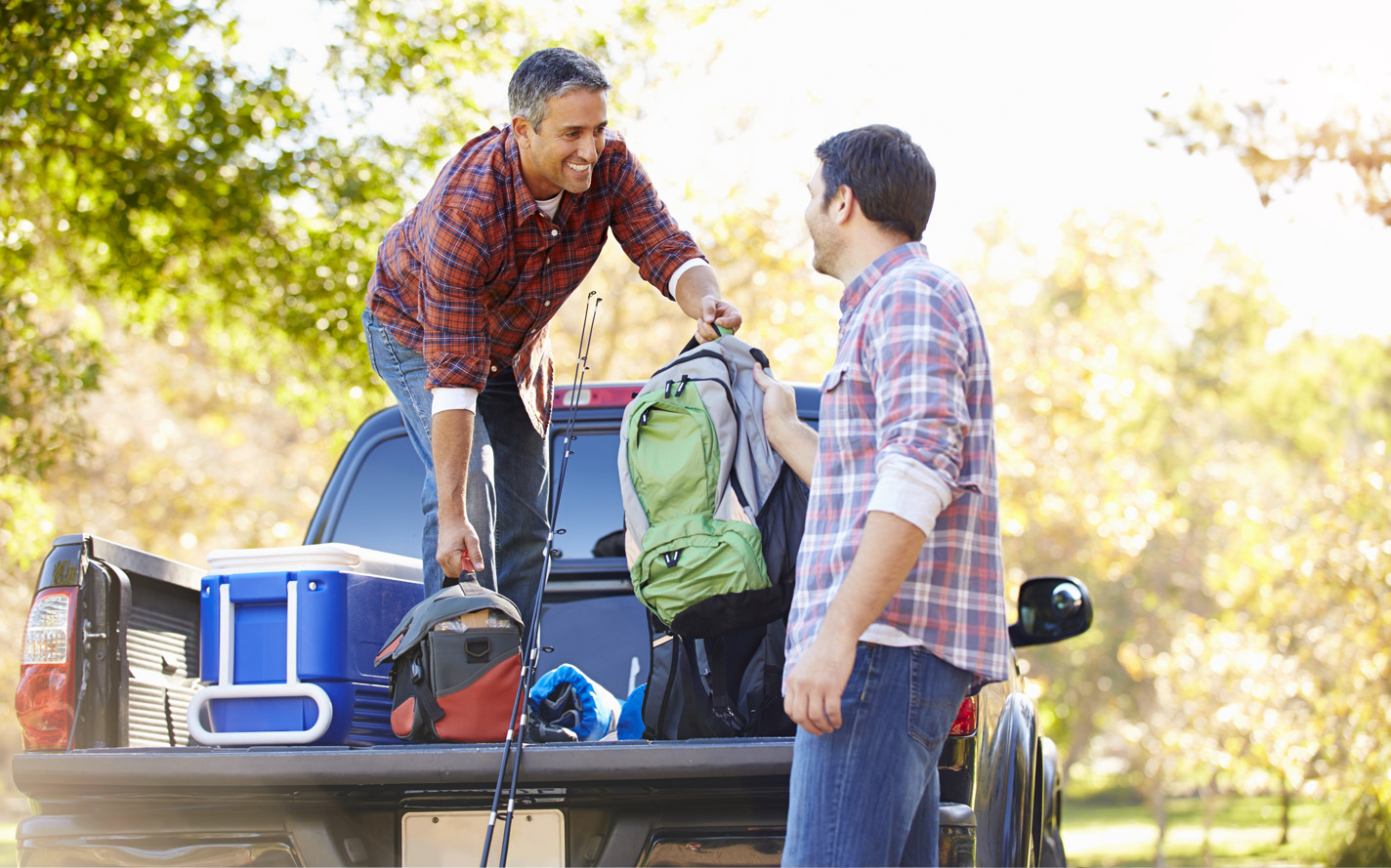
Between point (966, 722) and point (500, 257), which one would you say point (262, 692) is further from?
point (966, 722)

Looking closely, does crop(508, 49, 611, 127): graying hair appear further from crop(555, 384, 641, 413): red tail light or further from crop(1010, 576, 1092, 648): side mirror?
crop(1010, 576, 1092, 648): side mirror

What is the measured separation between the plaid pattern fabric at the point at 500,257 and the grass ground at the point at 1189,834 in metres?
8.88

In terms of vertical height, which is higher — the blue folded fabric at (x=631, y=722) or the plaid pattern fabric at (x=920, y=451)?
the plaid pattern fabric at (x=920, y=451)

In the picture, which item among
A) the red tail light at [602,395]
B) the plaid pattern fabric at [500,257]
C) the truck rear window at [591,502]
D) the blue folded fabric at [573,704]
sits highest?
the plaid pattern fabric at [500,257]

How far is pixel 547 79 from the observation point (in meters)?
3.39

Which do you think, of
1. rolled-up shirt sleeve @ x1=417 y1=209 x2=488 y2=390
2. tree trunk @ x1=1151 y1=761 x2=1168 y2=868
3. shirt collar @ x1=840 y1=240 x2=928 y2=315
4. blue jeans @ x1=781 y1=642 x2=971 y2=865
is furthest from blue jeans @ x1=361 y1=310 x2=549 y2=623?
tree trunk @ x1=1151 y1=761 x2=1168 y2=868

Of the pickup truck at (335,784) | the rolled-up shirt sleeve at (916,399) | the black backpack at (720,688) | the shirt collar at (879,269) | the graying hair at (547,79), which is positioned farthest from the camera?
the graying hair at (547,79)

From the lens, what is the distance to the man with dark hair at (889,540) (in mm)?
2117

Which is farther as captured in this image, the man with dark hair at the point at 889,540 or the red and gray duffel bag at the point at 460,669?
the red and gray duffel bag at the point at 460,669

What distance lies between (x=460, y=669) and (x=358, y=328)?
24.3 ft

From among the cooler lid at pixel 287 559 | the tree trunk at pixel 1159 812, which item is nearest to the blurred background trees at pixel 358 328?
the tree trunk at pixel 1159 812

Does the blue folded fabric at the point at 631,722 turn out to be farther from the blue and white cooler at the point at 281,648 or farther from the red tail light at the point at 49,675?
the red tail light at the point at 49,675

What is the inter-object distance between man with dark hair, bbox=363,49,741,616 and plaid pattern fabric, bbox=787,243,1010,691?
3.74ft

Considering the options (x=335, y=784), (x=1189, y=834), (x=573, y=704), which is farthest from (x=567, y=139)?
(x=1189, y=834)
